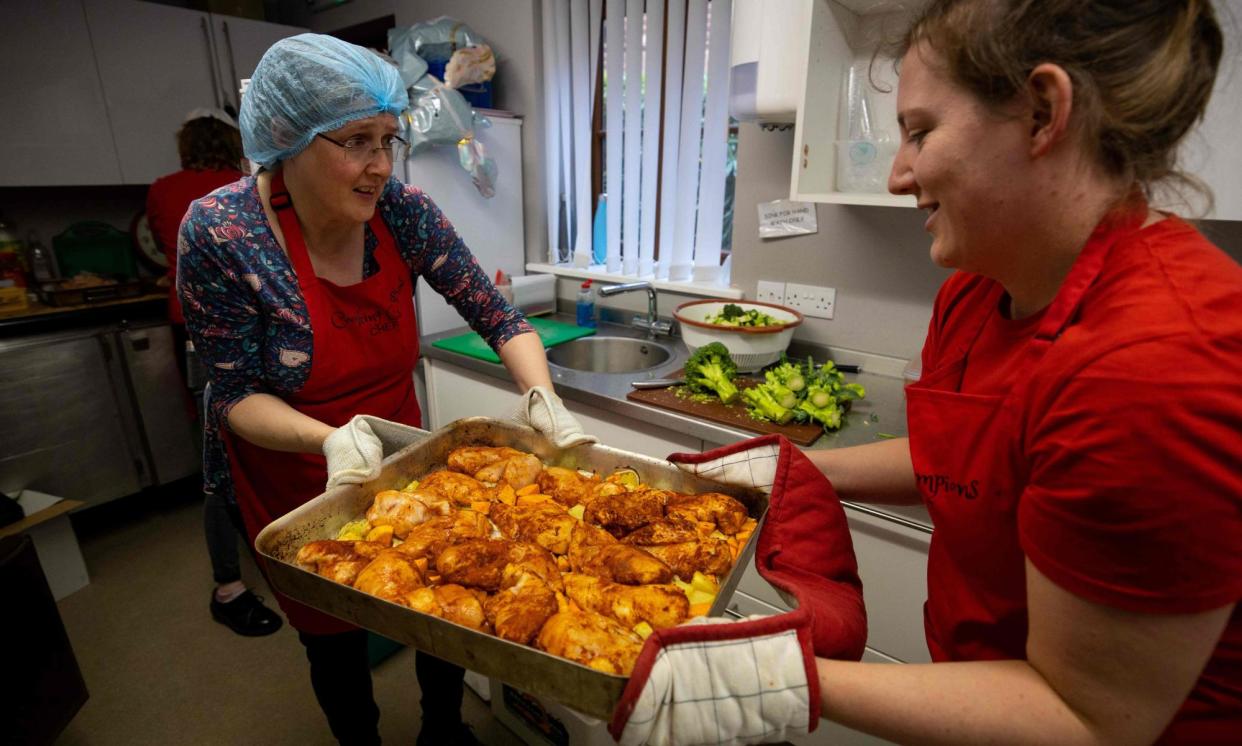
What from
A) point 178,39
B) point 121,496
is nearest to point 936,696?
point 121,496

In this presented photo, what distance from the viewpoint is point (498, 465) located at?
133cm

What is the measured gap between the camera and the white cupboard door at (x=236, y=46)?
357cm

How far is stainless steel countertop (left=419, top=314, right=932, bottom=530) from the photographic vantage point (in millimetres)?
1787

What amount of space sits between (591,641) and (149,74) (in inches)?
159

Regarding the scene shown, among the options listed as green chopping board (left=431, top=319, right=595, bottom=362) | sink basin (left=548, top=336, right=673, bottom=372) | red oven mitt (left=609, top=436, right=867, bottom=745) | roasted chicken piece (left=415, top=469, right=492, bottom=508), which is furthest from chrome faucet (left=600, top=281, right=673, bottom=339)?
red oven mitt (left=609, top=436, right=867, bottom=745)

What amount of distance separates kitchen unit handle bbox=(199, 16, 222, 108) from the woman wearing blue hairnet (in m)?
2.82

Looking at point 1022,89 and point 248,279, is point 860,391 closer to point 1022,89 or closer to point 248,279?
point 1022,89

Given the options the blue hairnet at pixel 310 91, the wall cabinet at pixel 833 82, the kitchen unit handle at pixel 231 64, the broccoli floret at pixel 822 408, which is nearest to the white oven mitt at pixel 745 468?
the broccoli floret at pixel 822 408

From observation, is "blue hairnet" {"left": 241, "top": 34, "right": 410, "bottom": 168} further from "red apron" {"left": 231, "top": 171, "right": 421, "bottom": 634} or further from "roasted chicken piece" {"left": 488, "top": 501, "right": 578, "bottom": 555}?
"roasted chicken piece" {"left": 488, "top": 501, "right": 578, "bottom": 555}


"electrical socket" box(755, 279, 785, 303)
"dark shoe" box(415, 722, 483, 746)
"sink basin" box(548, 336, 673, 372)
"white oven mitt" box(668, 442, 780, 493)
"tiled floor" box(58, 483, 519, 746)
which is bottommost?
"tiled floor" box(58, 483, 519, 746)

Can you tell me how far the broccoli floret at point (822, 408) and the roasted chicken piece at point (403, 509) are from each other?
1.14 metres

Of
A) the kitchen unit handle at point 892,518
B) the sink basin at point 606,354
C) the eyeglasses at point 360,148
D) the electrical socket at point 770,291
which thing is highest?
the eyeglasses at point 360,148

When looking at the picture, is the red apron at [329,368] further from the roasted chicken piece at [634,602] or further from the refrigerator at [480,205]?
the refrigerator at [480,205]

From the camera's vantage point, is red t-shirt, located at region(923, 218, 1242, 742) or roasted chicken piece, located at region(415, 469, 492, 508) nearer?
red t-shirt, located at region(923, 218, 1242, 742)
